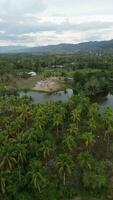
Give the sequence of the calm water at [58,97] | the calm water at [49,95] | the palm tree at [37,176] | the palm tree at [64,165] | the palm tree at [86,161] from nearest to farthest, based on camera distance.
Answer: the palm tree at [37,176] < the palm tree at [64,165] < the palm tree at [86,161] < the calm water at [58,97] < the calm water at [49,95]

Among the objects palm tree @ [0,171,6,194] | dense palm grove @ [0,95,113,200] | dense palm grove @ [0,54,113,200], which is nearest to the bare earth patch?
dense palm grove @ [0,54,113,200]

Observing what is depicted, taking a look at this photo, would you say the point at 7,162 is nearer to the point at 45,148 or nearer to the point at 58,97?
the point at 45,148

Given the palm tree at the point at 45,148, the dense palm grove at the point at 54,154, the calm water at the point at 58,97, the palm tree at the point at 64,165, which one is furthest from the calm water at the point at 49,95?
the palm tree at the point at 64,165

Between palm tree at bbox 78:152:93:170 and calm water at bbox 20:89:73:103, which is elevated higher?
palm tree at bbox 78:152:93:170

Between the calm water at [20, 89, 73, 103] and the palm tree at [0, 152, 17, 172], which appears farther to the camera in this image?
the calm water at [20, 89, 73, 103]

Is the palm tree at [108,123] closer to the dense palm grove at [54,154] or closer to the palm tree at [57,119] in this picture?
the dense palm grove at [54,154]

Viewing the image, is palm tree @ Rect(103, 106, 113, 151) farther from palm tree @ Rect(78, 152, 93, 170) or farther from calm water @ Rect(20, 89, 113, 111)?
calm water @ Rect(20, 89, 113, 111)

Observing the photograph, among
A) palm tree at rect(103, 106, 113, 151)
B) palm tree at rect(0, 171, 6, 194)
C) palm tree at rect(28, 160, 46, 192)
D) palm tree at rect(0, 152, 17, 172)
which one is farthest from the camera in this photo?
palm tree at rect(103, 106, 113, 151)

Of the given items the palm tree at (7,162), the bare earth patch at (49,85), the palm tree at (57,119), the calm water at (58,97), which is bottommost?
the calm water at (58,97)
